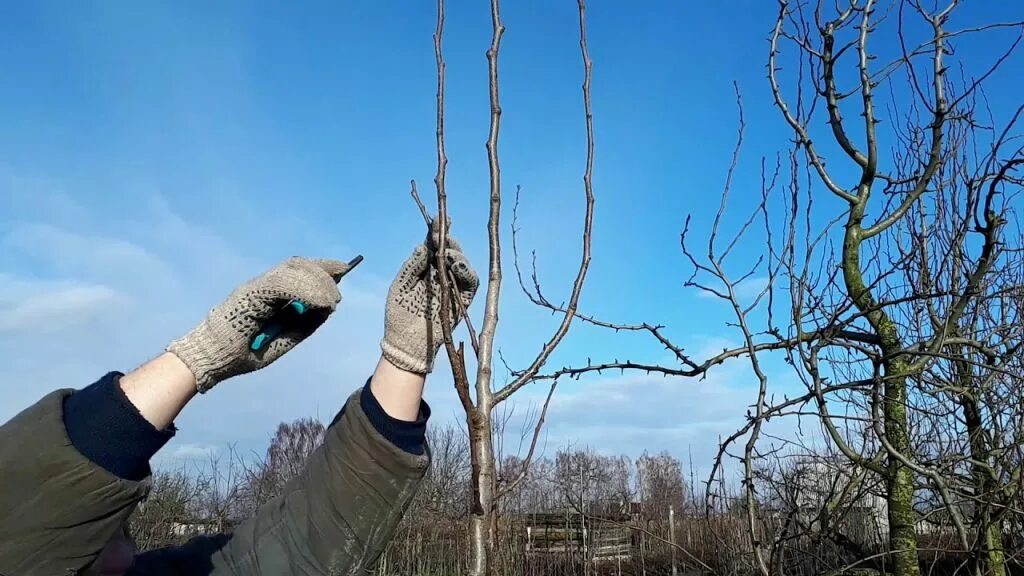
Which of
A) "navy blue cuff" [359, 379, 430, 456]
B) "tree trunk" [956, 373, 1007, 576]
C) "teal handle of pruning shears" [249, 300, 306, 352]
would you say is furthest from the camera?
"tree trunk" [956, 373, 1007, 576]

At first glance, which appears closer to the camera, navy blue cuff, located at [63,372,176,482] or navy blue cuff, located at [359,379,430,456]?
navy blue cuff, located at [63,372,176,482]

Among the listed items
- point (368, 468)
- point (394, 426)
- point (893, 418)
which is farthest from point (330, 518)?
point (893, 418)

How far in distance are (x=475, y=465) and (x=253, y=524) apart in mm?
605

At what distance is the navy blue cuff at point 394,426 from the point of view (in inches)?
58.2

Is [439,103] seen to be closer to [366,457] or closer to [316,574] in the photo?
[366,457]

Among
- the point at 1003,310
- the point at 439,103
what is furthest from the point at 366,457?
the point at 1003,310

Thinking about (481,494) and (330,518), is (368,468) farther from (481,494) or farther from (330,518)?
(481,494)

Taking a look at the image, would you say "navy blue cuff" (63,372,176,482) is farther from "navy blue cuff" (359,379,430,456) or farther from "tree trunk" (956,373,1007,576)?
Answer: "tree trunk" (956,373,1007,576)

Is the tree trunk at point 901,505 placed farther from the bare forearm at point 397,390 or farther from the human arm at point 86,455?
the human arm at point 86,455

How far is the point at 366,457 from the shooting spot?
1.49 metres

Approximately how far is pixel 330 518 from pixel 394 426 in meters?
0.30

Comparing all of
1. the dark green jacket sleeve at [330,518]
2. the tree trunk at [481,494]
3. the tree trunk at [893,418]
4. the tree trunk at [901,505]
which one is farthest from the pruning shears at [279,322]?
the tree trunk at [901,505]

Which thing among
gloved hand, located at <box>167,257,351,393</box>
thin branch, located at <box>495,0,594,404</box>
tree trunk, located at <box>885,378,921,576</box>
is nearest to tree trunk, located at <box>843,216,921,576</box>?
tree trunk, located at <box>885,378,921,576</box>

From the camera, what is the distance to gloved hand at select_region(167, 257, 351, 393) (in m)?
1.17
